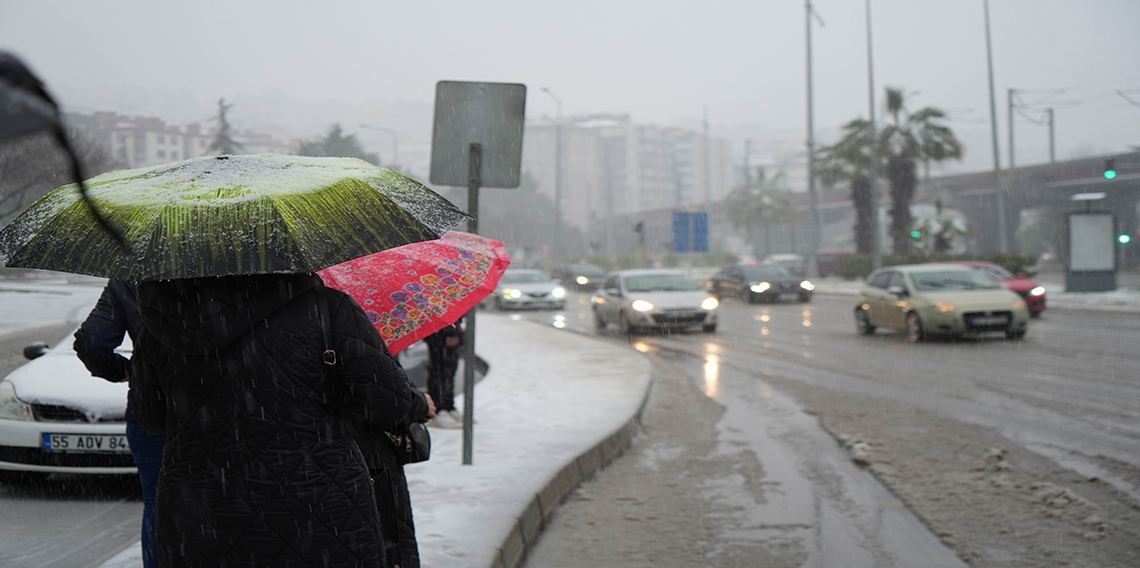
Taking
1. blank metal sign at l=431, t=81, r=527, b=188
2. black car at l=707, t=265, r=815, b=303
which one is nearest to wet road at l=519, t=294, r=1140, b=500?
blank metal sign at l=431, t=81, r=527, b=188

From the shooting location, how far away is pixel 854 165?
44188 mm

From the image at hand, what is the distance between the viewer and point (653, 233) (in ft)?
429

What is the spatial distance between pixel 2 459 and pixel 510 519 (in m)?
3.27

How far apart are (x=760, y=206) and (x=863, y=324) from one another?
2732 inches

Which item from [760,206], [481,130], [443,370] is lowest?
[443,370]

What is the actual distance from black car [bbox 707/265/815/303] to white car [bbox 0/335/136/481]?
2589cm

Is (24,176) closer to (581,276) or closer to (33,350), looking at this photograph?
(33,350)

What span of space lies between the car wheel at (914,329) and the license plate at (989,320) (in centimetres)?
84

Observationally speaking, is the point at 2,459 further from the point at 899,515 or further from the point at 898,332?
the point at 898,332

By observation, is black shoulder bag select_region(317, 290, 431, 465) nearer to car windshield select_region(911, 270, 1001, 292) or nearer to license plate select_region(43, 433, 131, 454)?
license plate select_region(43, 433, 131, 454)

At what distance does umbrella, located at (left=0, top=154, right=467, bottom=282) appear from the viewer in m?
2.09

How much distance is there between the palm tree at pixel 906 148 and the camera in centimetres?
4016

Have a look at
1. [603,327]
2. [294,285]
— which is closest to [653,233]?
[603,327]

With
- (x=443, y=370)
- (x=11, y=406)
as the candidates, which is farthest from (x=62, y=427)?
(x=443, y=370)
